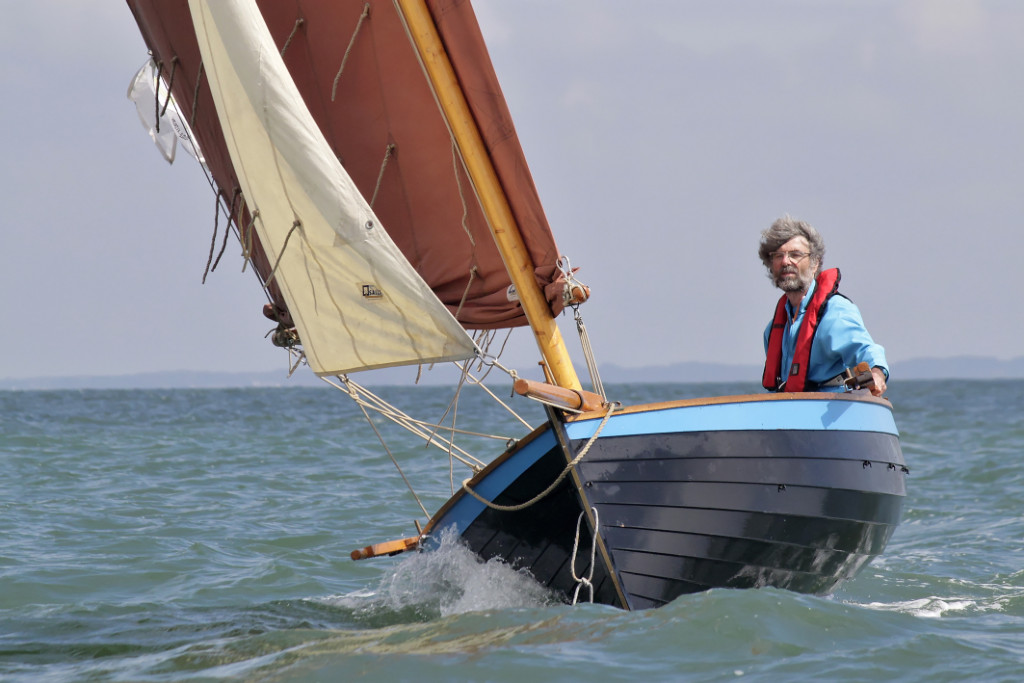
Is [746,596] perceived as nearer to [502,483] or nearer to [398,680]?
[502,483]

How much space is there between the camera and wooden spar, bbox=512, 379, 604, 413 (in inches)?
197

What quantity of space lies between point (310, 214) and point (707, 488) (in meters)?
2.32

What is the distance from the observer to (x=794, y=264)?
19.3 ft

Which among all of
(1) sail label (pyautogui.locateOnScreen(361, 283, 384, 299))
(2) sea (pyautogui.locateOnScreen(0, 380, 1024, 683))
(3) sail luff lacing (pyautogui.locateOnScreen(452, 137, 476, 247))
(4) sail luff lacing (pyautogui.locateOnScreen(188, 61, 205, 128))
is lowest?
(2) sea (pyautogui.locateOnScreen(0, 380, 1024, 683))

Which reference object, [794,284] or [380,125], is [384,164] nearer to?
[380,125]

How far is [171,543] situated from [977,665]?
6234mm

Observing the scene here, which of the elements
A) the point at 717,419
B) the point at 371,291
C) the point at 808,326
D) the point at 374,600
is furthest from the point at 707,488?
the point at 374,600

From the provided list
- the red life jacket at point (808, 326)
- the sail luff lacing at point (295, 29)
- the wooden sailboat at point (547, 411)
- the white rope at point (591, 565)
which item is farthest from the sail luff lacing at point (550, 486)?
the sail luff lacing at point (295, 29)

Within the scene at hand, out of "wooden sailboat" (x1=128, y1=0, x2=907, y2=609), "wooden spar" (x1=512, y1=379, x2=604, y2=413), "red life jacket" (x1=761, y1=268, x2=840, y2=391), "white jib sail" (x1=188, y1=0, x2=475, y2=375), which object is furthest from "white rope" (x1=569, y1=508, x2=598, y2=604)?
"red life jacket" (x1=761, y1=268, x2=840, y2=391)

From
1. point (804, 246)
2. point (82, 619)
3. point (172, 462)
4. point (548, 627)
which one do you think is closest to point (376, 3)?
point (804, 246)

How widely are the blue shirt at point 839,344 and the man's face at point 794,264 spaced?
80mm

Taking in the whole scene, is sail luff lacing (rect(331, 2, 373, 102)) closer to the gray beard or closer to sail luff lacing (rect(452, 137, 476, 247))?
sail luff lacing (rect(452, 137, 476, 247))

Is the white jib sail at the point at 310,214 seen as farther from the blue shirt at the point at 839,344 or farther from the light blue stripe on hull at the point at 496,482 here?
the blue shirt at the point at 839,344

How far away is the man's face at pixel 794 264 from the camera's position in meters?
5.89
